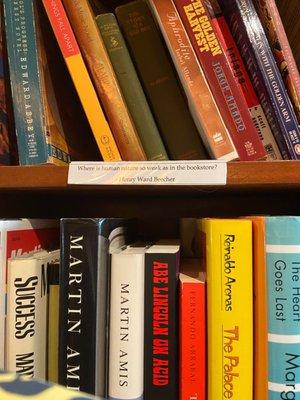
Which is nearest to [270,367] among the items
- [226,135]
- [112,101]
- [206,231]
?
[206,231]

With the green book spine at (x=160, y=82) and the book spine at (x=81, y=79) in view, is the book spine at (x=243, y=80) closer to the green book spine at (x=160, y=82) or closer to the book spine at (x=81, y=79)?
the green book spine at (x=160, y=82)

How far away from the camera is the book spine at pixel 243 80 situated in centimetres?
63

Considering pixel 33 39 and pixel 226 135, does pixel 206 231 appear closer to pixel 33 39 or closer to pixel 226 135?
pixel 226 135

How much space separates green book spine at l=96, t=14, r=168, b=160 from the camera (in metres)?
0.63

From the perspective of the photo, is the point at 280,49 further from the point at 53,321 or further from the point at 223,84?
the point at 53,321

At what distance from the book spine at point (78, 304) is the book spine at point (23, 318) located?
0.05 metres

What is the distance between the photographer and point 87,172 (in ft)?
1.87

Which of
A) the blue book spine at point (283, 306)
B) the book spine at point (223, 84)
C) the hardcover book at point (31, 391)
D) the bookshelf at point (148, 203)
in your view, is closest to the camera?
the hardcover book at point (31, 391)

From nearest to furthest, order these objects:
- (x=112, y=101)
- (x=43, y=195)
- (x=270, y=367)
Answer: (x=270, y=367), (x=112, y=101), (x=43, y=195)

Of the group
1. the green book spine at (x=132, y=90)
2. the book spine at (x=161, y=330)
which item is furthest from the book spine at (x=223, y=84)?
the book spine at (x=161, y=330)

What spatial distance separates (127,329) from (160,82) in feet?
1.22

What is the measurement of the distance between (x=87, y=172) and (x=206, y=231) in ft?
0.60

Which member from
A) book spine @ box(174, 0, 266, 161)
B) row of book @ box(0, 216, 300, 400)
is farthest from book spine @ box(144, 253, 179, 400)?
book spine @ box(174, 0, 266, 161)

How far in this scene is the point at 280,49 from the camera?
24.5 inches
